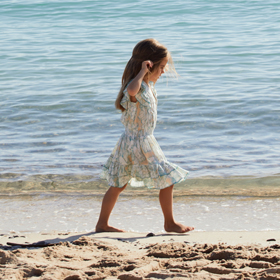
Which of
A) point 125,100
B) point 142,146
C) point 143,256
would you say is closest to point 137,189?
point 142,146

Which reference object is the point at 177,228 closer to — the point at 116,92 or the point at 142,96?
the point at 142,96

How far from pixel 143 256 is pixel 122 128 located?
4.51m

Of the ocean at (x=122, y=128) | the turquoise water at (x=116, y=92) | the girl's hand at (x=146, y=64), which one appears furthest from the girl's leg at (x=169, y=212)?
the turquoise water at (x=116, y=92)

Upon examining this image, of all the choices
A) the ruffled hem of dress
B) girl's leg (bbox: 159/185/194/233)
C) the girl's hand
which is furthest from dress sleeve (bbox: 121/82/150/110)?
girl's leg (bbox: 159/185/194/233)

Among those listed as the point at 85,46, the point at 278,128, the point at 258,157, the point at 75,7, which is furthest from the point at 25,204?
the point at 75,7

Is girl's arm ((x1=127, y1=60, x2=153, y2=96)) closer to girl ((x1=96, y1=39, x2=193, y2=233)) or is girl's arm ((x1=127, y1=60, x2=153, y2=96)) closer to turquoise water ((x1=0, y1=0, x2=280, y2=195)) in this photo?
girl ((x1=96, y1=39, x2=193, y2=233))

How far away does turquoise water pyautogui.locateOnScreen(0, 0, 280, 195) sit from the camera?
5.47 meters

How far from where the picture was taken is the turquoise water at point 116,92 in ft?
17.9

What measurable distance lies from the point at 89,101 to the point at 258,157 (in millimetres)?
4132

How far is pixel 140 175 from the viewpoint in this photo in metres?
3.38

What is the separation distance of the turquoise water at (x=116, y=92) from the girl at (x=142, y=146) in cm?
144

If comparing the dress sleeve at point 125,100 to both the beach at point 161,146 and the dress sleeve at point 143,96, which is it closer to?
the dress sleeve at point 143,96

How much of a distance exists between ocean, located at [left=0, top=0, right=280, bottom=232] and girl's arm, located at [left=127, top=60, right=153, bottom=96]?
0.76 m

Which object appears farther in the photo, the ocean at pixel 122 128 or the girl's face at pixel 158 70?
the ocean at pixel 122 128
